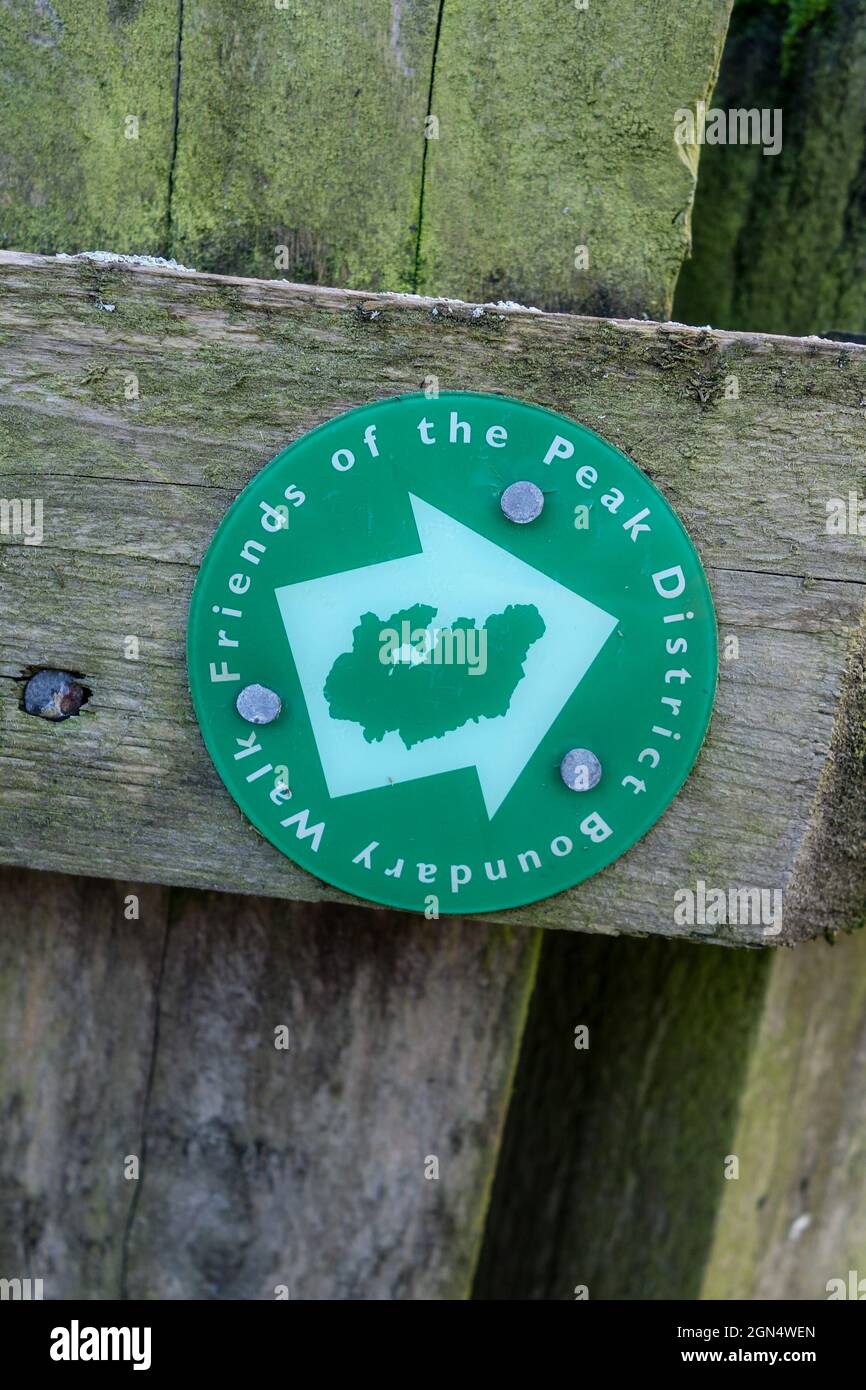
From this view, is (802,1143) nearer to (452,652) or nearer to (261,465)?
(452,652)

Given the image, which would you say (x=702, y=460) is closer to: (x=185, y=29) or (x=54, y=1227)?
(x=185, y=29)

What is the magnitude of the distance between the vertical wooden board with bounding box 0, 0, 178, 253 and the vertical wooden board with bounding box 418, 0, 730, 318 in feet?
0.83

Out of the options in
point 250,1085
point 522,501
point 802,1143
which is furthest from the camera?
point 802,1143

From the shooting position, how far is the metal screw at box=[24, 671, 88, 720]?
92cm

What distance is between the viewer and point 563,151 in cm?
93

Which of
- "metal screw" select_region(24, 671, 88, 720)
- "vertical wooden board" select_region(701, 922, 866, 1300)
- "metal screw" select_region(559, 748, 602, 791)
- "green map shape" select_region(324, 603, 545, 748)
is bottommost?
"vertical wooden board" select_region(701, 922, 866, 1300)

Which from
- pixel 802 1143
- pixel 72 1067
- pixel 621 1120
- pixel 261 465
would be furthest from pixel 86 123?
pixel 802 1143

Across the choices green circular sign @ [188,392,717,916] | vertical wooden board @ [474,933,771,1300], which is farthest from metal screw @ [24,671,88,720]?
vertical wooden board @ [474,933,771,1300]

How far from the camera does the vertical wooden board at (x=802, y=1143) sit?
1226 millimetres

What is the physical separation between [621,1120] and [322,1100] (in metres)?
0.40

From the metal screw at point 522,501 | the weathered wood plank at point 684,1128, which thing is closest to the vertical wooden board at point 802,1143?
the weathered wood plank at point 684,1128

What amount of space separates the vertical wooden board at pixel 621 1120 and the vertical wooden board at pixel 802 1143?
0.03m

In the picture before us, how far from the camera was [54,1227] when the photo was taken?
1227 millimetres

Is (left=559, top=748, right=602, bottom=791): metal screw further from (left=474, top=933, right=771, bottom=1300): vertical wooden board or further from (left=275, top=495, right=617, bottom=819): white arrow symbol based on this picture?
(left=474, top=933, right=771, bottom=1300): vertical wooden board
